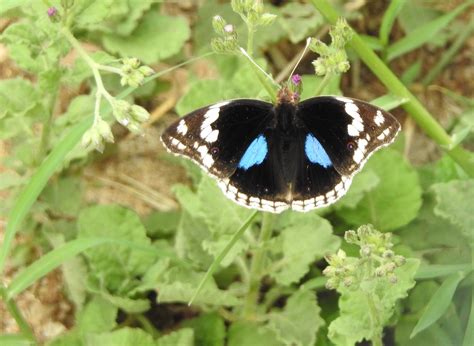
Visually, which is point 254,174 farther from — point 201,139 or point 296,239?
point 296,239

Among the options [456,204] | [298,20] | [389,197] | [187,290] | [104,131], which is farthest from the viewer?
[298,20]

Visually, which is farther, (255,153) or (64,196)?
(64,196)

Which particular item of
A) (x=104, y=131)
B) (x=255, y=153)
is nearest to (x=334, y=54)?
(x=255, y=153)

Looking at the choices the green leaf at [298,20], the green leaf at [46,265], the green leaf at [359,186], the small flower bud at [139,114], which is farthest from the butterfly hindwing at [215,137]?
the green leaf at [298,20]

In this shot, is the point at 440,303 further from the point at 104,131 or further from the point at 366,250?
the point at 104,131

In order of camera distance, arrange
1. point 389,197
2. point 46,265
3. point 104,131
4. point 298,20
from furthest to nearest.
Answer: point 298,20 → point 389,197 → point 46,265 → point 104,131

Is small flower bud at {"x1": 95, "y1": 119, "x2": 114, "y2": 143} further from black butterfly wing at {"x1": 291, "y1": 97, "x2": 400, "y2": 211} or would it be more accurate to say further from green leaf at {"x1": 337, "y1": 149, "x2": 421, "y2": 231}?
green leaf at {"x1": 337, "y1": 149, "x2": 421, "y2": 231}

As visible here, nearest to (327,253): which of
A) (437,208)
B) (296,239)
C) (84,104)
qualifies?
(296,239)

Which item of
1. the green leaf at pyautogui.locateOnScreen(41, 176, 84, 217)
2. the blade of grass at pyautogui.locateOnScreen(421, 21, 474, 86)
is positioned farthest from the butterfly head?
the blade of grass at pyautogui.locateOnScreen(421, 21, 474, 86)
